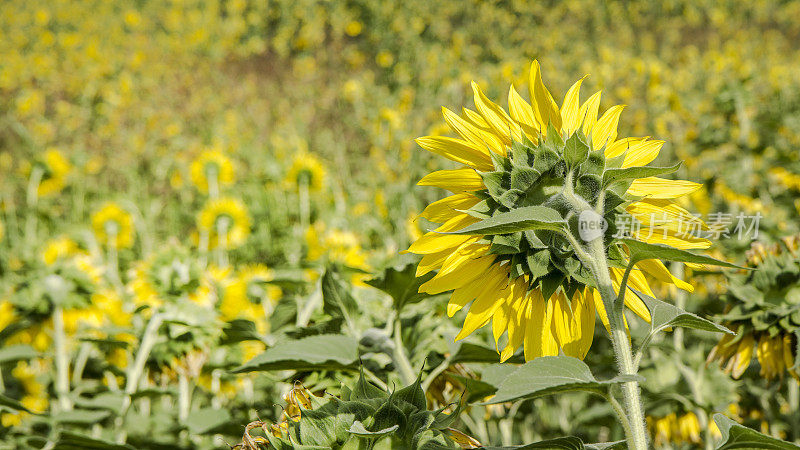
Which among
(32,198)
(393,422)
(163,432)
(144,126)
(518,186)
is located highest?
(144,126)

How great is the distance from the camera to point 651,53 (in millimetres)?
7582

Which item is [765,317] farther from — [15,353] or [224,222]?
[224,222]

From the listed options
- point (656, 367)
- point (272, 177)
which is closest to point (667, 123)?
point (272, 177)

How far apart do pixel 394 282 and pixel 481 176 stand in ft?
0.75

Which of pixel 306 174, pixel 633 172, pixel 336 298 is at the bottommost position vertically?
pixel 336 298

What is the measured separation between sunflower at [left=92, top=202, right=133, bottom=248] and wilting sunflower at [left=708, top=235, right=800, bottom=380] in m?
2.53

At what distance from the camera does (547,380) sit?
42 centimetres

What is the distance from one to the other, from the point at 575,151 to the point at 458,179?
0.39 feet

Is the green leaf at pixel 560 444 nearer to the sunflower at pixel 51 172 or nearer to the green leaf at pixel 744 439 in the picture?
the green leaf at pixel 744 439

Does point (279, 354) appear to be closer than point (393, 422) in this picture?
No

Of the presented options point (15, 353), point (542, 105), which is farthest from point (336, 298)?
point (15, 353)

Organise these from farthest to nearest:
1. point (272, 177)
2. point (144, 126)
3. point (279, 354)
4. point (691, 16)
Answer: point (691, 16), point (144, 126), point (272, 177), point (279, 354)

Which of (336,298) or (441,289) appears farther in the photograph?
(336,298)

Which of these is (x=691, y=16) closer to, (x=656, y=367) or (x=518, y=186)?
(x=656, y=367)
